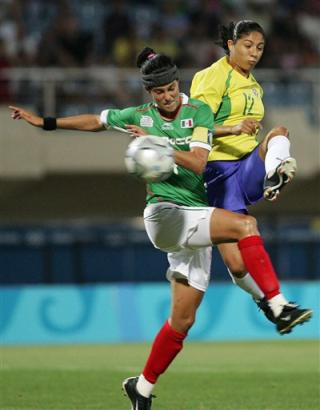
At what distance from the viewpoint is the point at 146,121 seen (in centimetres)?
853

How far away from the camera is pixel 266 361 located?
574 inches

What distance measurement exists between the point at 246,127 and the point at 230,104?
56 centimetres

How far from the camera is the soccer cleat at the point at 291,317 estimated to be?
7.70m

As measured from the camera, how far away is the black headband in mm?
8297

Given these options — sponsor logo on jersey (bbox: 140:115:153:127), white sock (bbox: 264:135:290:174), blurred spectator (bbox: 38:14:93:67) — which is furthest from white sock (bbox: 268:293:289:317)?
blurred spectator (bbox: 38:14:93:67)

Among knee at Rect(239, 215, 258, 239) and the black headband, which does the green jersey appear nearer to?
the black headband

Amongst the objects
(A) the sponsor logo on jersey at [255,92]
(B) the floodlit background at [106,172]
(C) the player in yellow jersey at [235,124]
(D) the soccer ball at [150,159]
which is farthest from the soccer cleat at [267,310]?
(B) the floodlit background at [106,172]

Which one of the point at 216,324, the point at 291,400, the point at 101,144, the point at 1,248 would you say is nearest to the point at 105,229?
the point at 1,248

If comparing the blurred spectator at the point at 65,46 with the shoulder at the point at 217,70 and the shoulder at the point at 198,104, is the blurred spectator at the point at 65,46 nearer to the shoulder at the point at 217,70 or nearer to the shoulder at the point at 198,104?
the shoulder at the point at 217,70

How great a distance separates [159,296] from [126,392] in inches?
370

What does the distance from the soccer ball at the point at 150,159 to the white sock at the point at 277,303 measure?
1007 mm

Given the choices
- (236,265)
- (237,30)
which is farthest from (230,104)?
(236,265)

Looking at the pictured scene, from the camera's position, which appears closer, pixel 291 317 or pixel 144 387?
pixel 291 317

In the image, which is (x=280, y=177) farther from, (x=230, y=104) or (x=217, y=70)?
(x=217, y=70)
